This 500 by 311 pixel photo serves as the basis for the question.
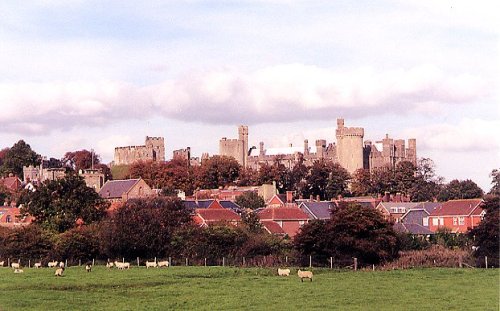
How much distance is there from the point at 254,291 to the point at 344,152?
406 ft

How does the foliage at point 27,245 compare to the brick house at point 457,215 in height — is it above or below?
below

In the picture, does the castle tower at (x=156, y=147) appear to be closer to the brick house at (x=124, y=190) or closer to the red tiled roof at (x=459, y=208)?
the brick house at (x=124, y=190)

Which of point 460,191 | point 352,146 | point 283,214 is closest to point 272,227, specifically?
point 283,214

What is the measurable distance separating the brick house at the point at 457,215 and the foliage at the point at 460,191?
25984 mm

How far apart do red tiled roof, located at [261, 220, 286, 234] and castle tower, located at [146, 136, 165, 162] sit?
8652 centimetres

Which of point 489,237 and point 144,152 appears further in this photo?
point 144,152

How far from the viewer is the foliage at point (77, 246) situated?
220ft

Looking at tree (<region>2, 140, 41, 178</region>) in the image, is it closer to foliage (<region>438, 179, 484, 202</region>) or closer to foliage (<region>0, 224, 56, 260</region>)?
foliage (<region>438, 179, 484, 202</region>)

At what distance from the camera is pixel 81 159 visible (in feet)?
534

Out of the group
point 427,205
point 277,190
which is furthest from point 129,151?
point 427,205

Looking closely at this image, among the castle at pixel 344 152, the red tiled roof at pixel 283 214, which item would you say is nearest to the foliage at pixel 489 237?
the red tiled roof at pixel 283 214

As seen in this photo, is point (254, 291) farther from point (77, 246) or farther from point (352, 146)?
point (352, 146)

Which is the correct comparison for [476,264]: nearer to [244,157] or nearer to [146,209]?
[146,209]

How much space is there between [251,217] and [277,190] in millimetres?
51496
